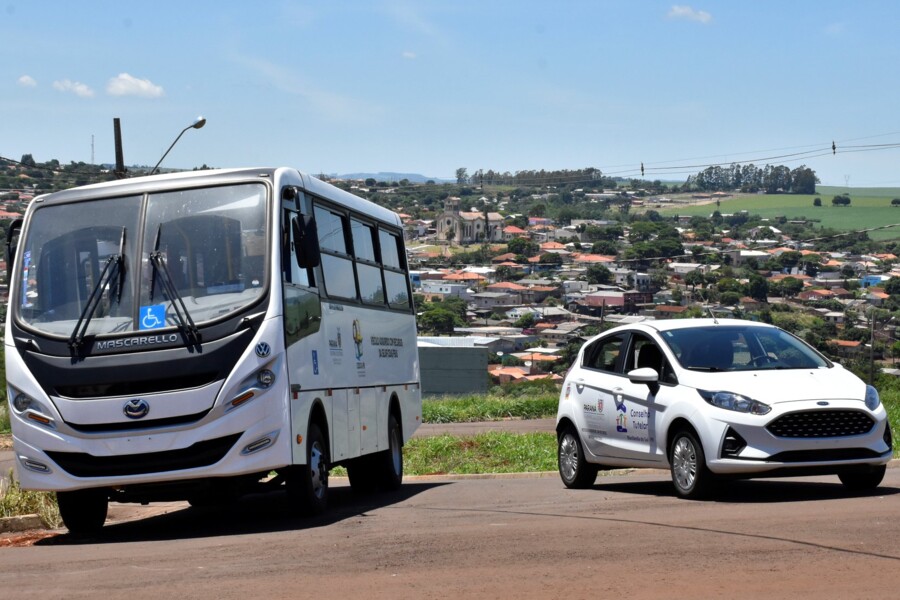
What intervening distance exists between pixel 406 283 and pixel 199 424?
7.78 metres

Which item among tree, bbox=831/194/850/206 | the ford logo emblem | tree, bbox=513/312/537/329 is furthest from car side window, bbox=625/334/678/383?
tree, bbox=831/194/850/206

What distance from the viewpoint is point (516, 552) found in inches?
359

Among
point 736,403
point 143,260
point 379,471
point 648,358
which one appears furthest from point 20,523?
point 736,403

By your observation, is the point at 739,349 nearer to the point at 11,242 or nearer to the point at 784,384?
the point at 784,384

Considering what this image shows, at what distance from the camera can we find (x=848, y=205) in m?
138

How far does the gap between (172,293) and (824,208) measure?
13134 centimetres

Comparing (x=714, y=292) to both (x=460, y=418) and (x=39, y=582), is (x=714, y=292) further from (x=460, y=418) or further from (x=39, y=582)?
(x=39, y=582)

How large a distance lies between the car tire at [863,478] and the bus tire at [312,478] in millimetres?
4966

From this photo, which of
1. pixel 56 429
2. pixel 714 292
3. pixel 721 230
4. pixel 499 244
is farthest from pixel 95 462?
pixel 721 230

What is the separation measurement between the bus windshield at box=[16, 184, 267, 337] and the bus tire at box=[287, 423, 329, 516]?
1.75 meters

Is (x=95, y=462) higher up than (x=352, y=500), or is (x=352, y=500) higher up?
(x=95, y=462)

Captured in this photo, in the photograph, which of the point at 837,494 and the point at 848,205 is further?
the point at 848,205

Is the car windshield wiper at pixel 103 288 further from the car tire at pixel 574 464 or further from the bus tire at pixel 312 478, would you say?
the car tire at pixel 574 464

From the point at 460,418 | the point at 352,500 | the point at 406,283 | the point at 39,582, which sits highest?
the point at 406,283
